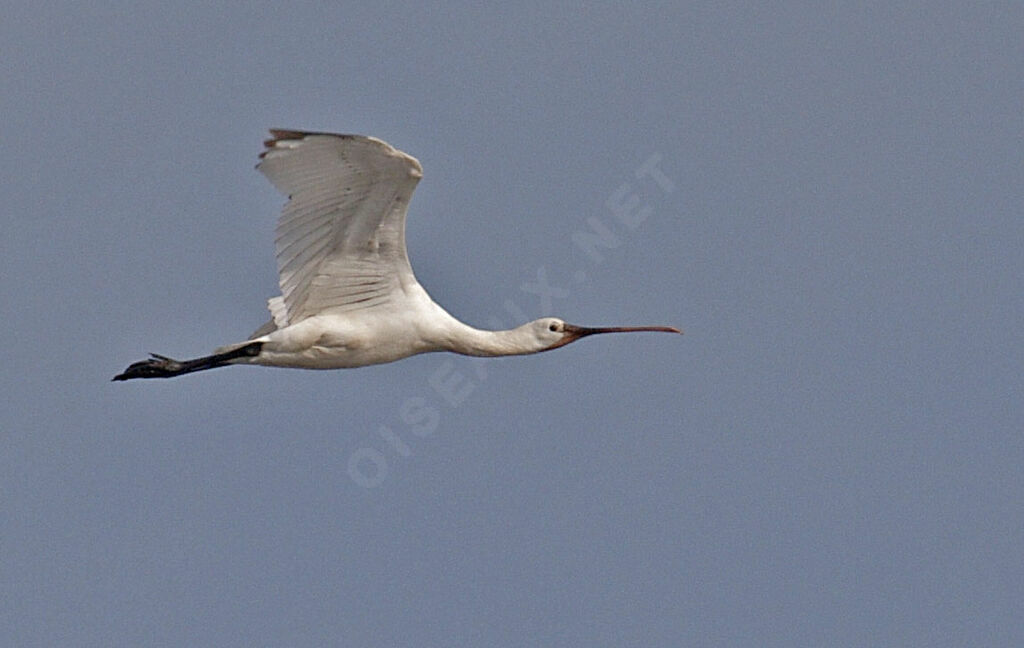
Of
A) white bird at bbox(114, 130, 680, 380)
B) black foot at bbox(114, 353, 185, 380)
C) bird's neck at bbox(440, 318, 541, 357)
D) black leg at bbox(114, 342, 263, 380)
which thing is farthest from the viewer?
black foot at bbox(114, 353, 185, 380)

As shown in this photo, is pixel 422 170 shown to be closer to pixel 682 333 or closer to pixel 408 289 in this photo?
pixel 408 289

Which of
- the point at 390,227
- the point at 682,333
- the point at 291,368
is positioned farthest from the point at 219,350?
the point at 682,333

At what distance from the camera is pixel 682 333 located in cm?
2748

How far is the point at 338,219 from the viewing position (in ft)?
80.8

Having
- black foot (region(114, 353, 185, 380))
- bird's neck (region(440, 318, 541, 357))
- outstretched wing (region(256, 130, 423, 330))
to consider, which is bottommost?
bird's neck (region(440, 318, 541, 357))

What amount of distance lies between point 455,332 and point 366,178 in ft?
7.77

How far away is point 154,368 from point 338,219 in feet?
10.1

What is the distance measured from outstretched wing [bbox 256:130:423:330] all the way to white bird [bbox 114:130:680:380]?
0.01 m

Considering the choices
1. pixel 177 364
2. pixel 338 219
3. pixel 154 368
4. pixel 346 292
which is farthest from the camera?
pixel 154 368

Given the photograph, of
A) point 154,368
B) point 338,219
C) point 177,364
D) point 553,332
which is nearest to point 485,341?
point 553,332

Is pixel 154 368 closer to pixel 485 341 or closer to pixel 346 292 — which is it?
pixel 346 292

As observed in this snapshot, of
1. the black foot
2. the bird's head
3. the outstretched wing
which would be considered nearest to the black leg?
the black foot

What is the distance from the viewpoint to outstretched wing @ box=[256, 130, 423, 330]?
23812 mm

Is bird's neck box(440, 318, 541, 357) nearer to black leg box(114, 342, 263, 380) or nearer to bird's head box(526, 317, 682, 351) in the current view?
bird's head box(526, 317, 682, 351)
